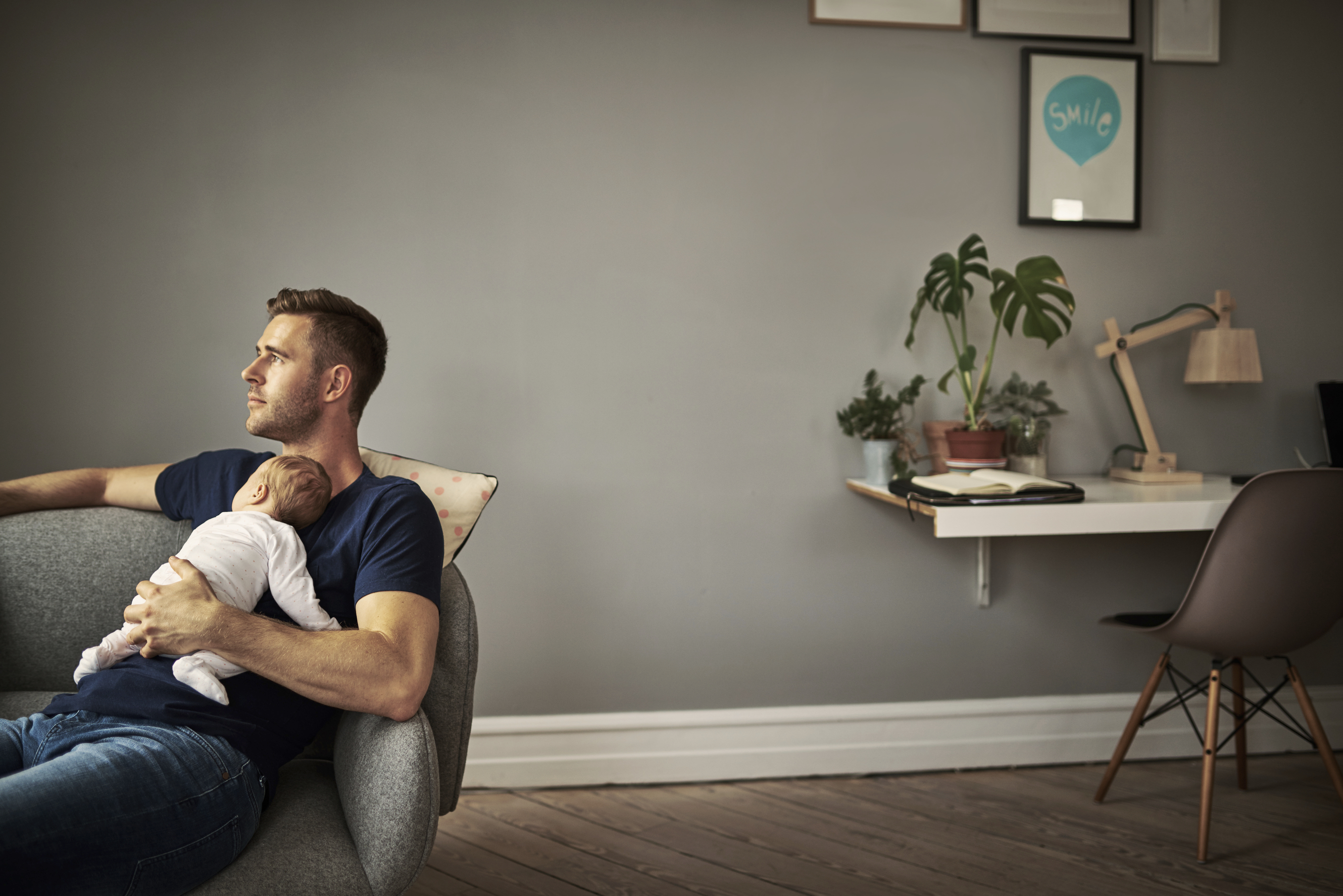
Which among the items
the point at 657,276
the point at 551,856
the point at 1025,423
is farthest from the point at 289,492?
the point at 1025,423

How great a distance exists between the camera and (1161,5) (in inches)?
93.9

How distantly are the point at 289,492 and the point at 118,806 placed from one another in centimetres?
49

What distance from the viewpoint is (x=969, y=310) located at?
93.8 inches

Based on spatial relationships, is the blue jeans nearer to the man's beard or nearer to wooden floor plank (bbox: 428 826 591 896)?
the man's beard

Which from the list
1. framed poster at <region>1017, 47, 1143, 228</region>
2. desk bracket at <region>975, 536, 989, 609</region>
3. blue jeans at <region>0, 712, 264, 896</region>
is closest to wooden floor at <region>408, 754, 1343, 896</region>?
desk bracket at <region>975, 536, 989, 609</region>

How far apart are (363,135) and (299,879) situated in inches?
68.9

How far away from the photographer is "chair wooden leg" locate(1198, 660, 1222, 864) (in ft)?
6.08

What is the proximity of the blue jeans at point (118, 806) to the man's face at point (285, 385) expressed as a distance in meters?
Answer: 0.51

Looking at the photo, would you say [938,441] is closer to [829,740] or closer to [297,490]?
[829,740]

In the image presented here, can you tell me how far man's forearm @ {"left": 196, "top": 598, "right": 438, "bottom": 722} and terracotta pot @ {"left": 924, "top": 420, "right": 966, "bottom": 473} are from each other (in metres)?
1.58

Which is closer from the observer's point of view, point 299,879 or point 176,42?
point 299,879

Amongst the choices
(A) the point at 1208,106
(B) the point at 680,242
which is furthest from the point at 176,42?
(A) the point at 1208,106

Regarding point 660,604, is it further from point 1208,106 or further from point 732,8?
point 1208,106

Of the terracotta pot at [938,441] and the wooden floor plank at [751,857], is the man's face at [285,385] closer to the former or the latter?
the wooden floor plank at [751,857]
